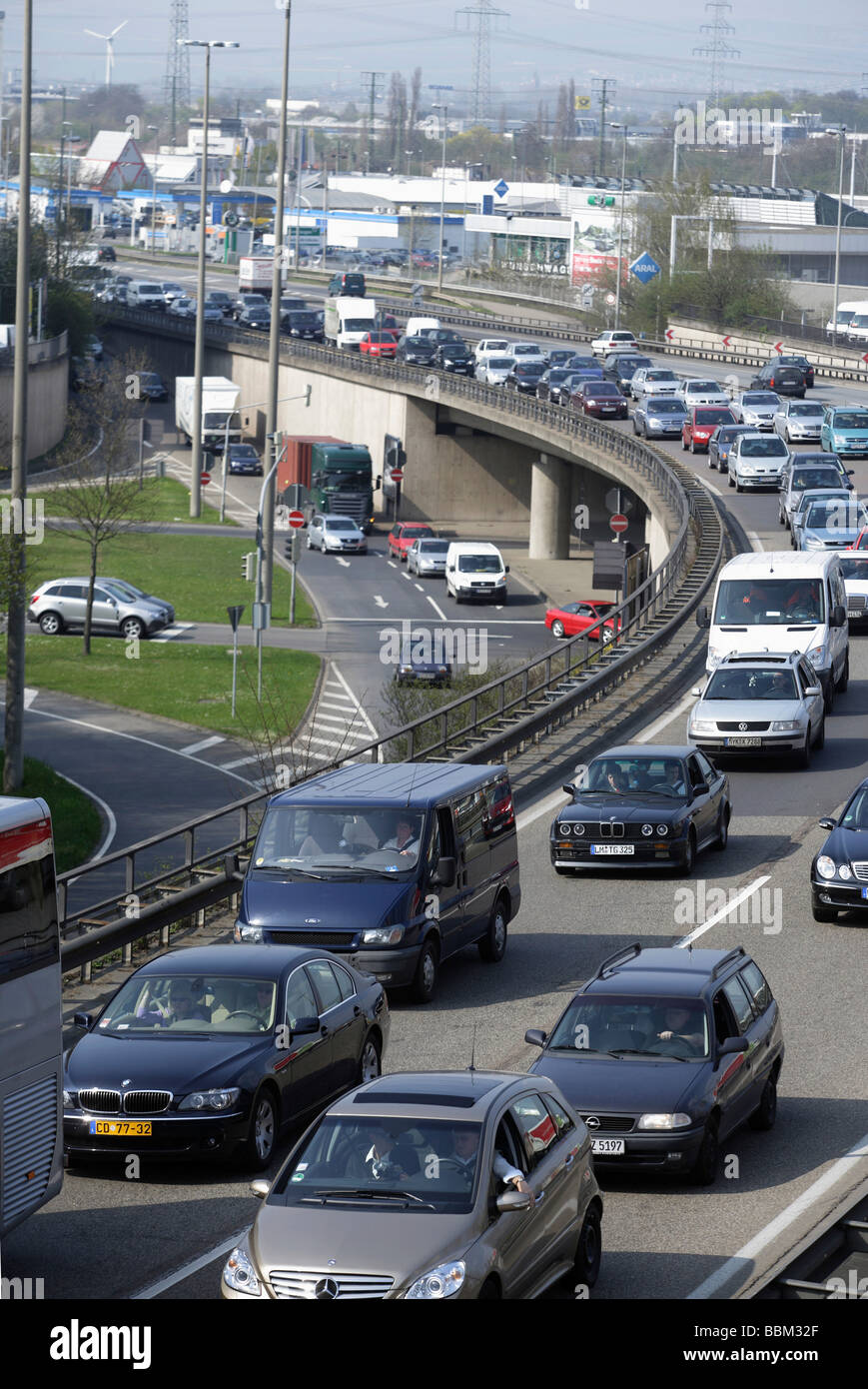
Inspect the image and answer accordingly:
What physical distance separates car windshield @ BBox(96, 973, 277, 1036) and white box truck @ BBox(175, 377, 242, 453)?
244 ft

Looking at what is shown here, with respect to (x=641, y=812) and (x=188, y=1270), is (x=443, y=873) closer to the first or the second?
(x=641, y=812)

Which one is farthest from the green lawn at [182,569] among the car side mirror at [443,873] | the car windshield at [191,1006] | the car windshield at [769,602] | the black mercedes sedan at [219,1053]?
the car windshield at [191,1006]

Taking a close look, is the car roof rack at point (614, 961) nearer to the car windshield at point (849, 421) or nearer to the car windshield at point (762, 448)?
the car windshield at point (762, 448)

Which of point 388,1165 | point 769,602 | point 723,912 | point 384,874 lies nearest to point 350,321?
point 769,602

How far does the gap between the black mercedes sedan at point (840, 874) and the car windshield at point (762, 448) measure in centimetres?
3501

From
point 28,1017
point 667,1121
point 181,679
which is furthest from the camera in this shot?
point 181,679

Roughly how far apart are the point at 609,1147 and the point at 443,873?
18.1 ft

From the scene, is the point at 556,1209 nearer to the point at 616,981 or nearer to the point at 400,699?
the point at 616,981

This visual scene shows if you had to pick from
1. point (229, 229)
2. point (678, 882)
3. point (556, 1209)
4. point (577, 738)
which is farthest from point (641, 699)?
point (229, 229)

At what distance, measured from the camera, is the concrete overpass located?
74.1 m

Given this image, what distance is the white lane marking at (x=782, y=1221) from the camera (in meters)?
11.3

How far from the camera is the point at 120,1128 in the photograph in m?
13.1

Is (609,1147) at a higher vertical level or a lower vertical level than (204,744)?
higher

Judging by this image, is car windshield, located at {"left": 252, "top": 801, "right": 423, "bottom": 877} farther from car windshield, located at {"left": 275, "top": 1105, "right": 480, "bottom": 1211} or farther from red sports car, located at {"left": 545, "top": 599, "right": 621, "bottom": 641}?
red sports car, located at {"left": 545, "top": 599, "right": 621, "bottom": 641}
